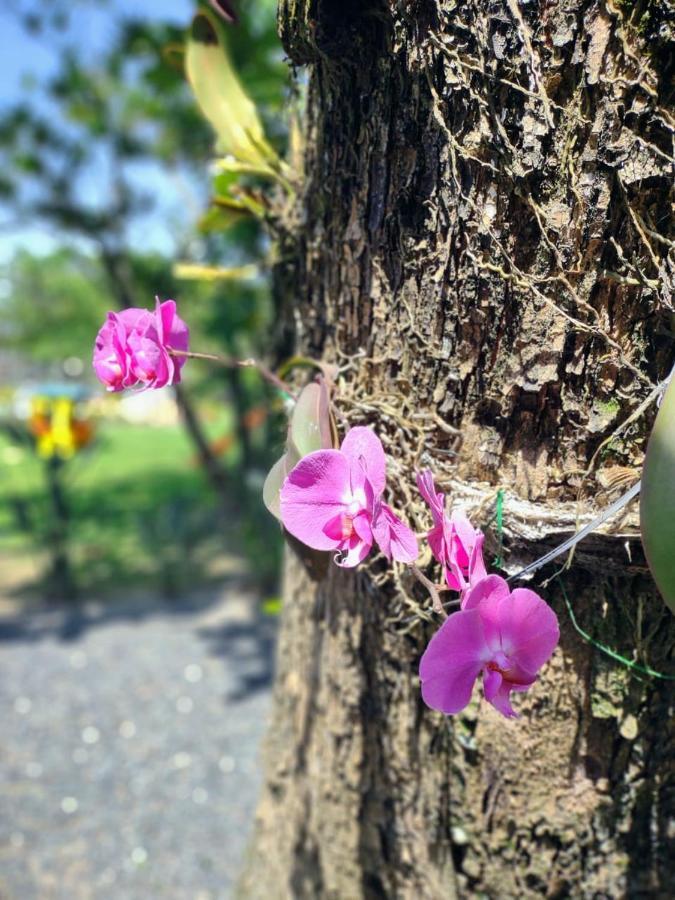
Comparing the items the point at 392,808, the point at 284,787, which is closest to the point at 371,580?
the point at 392,808

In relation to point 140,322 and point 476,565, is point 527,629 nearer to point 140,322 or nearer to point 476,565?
point 476,565

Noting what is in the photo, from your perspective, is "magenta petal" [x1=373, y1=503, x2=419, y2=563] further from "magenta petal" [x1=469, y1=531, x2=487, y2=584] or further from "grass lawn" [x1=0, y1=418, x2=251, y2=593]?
"grass lawn" [x1=0, y1=418, x2=251, y2=593]

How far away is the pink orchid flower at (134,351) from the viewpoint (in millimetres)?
601

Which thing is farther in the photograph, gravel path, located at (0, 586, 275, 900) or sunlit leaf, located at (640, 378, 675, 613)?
gravel path, located at (0, 586, 275, 900)

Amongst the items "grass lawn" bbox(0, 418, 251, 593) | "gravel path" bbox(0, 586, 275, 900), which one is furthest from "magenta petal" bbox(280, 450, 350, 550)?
"grass lawn" bbox(0, 418, 251, 593)

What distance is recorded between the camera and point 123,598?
4086 mm

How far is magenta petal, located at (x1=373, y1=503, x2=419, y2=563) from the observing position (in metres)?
0.51

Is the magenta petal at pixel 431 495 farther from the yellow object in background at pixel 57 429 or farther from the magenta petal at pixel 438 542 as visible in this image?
the yellow object in background at pixel 57 429

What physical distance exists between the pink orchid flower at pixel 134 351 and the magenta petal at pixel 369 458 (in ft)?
0.65

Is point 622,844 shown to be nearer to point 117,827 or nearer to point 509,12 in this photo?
point 509,12

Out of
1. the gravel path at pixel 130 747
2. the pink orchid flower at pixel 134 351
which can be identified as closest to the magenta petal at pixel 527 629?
the pink orchid flower at pixel 134 351

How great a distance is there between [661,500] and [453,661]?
0.18m

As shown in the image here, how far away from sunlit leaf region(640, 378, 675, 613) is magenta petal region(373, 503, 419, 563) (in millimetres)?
167

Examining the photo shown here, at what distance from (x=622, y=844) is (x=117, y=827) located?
2.02 metres
